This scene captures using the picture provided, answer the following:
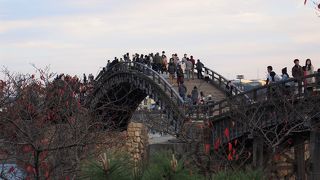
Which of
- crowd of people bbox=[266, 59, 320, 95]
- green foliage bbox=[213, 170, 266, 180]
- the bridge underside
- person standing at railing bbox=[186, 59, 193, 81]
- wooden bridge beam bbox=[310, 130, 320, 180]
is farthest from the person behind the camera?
the bridge underside

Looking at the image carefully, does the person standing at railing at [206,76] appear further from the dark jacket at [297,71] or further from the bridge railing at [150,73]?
the dark jacket at [297,71]

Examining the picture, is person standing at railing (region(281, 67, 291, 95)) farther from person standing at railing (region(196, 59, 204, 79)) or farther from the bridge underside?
the bridge underside

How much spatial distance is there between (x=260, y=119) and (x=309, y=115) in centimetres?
220

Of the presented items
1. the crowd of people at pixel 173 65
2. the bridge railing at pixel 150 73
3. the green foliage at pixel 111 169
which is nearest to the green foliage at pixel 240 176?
the green foliage at pixel 111 169

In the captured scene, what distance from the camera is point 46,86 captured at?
A: 20.7 m

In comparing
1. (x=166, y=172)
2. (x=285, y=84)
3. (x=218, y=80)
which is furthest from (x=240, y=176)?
(x=218, y=80)

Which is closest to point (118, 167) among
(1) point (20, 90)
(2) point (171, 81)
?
(1) point (20, 90)

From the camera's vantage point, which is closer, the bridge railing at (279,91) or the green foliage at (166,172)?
the green foliage at (166,172)

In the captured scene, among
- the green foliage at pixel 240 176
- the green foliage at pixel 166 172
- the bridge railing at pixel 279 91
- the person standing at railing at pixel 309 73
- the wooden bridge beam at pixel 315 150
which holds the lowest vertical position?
the wooden bridge beam at pixel 315 150

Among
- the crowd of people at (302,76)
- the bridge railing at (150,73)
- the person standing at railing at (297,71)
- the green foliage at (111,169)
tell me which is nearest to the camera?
the green foliage at (111,169)

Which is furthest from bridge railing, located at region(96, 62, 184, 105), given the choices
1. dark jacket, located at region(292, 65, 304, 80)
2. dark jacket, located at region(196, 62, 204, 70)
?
dark jacket, located at region(292, 65, 304, 80)

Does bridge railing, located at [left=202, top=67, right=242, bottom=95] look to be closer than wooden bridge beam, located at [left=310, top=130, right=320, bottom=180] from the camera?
No

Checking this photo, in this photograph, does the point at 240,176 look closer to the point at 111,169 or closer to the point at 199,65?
the point at 111,169

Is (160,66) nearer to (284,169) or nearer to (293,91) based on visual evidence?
(284,169)
